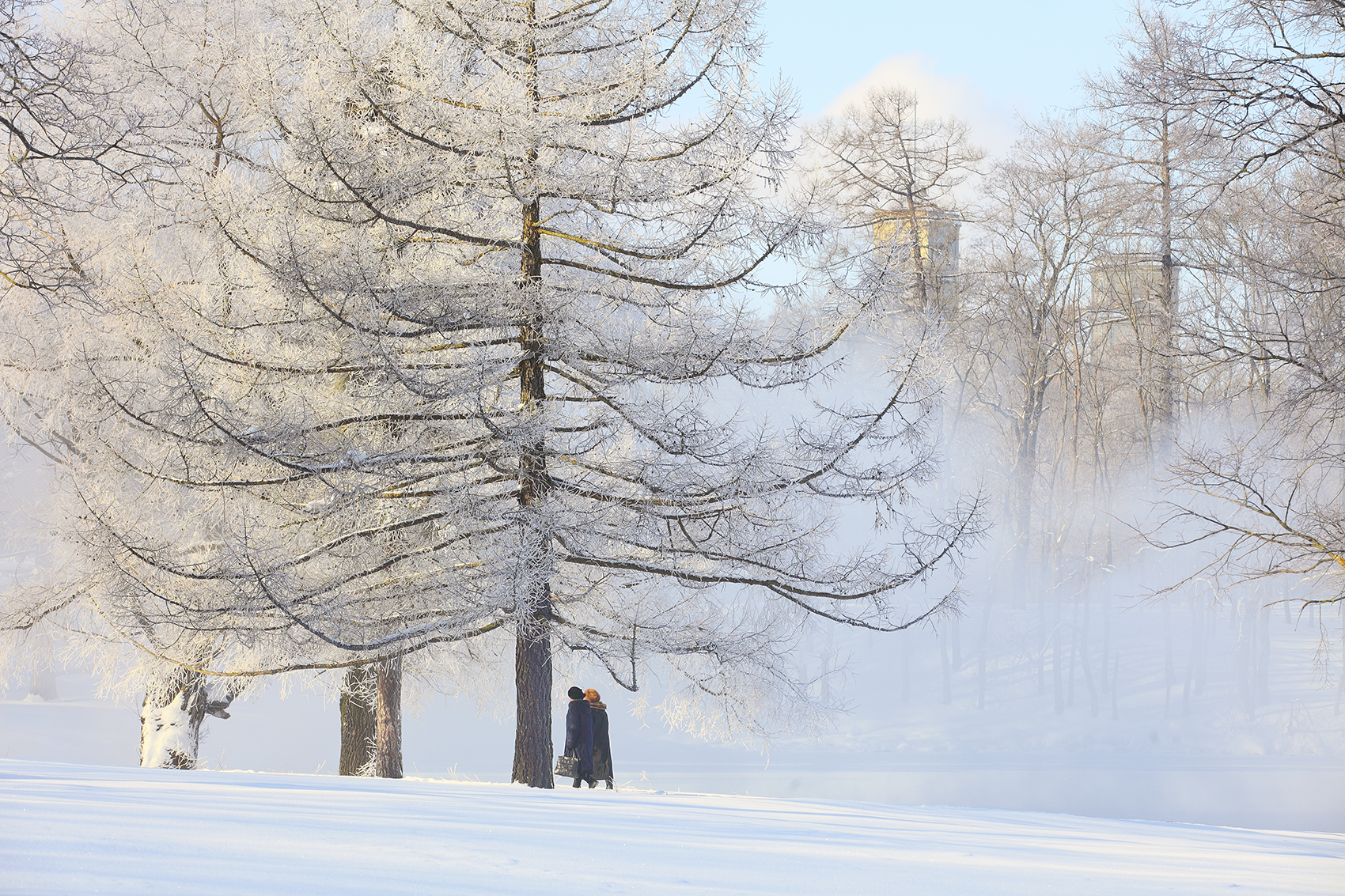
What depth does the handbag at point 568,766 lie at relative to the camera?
9.39m

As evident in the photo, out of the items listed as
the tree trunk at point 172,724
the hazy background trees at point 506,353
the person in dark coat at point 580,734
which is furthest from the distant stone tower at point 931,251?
the tree trunk at point 172,724

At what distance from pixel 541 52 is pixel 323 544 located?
4451 millimetres

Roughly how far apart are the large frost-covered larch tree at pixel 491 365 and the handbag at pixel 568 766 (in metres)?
0.37

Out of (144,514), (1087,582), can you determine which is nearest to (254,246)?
(144,514)

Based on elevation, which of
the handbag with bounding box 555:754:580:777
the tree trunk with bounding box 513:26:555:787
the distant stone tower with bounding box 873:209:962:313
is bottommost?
the handbag with bounding box 555:754:580:777

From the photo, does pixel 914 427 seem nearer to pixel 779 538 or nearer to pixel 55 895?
pixel 779 538

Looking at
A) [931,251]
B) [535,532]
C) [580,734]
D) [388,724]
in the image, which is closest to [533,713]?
[580,734]

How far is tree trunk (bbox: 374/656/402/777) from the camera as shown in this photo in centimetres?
1163

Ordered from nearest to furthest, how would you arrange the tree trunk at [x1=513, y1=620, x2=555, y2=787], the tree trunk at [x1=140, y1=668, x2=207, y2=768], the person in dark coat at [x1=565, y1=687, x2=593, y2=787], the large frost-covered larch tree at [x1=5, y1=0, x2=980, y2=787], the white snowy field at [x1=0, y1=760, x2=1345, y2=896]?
the white snowy field at [x1=0, y1=760, x2=1345, y2=896], the large frost-covered larch tree at [x1=5, y1=0, x2=980, y2=787], the tree trunk at [x1=513, y1=620, x2=555, y2=787], the person in dark coat at [x1=565, y1=687, x2=593, y2=787], the tree trunk at [x1=140, y1=668, x2=207, y2=768]

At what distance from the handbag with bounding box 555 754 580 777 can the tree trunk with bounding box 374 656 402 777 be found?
2870 millimetres

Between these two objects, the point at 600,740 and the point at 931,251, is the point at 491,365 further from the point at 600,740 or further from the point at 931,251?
the point at 931,251

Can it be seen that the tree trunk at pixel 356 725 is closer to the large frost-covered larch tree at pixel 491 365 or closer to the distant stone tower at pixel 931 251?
the large frost-covered larch tree at pixel 491 365

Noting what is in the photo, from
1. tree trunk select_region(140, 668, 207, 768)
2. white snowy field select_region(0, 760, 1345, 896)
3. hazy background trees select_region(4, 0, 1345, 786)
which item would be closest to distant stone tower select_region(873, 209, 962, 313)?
hazy background trees select_region(4, 0, 1345, 786)

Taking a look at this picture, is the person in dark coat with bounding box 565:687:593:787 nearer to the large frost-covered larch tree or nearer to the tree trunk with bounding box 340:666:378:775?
the large frost-covered larch tree
